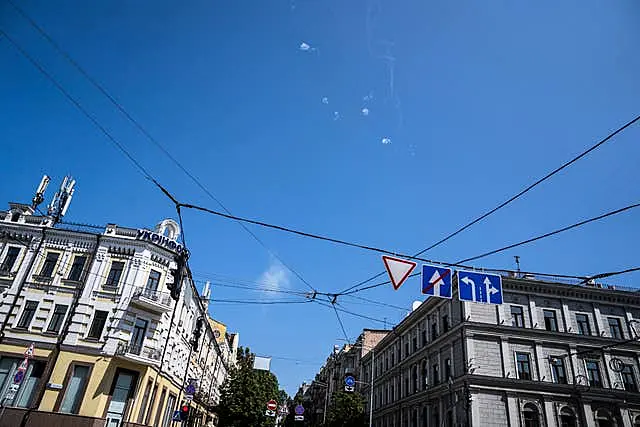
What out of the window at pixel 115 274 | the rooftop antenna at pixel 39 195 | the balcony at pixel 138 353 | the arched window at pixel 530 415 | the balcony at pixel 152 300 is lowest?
the arched window at pixel 530 415

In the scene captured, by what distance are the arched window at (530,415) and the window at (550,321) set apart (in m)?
6.35

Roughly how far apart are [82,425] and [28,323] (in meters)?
7.96

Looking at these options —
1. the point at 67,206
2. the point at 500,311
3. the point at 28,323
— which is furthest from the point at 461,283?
the point at 67,206

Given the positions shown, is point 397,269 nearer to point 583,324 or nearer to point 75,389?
point 75,389

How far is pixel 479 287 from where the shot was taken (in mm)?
14617

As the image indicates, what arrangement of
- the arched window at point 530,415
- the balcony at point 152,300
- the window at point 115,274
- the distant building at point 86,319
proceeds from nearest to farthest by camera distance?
the distant building at point 86,319 → the balcony at point 152,300 → the window at point 115,274 → the arched window at point 530,415

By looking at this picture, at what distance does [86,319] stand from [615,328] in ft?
130

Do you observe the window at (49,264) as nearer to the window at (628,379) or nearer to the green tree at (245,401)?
the green tree at (245,401)

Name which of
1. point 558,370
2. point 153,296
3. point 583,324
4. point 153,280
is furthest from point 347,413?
point 153,280

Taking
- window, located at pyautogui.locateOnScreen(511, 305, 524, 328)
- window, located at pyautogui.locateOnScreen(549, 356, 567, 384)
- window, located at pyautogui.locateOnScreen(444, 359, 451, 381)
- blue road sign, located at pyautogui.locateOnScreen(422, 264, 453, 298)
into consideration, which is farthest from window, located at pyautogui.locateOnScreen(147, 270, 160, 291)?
window, located at pyautogui.locateOnScreen(549, 356, 567, 384)

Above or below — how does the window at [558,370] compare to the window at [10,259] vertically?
below

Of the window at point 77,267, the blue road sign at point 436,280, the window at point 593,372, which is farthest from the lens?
the window at point 593,372

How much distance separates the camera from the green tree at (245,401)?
1539 inches

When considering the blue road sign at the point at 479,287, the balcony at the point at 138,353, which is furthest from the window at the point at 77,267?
the blue road sign at the point at 479,287
